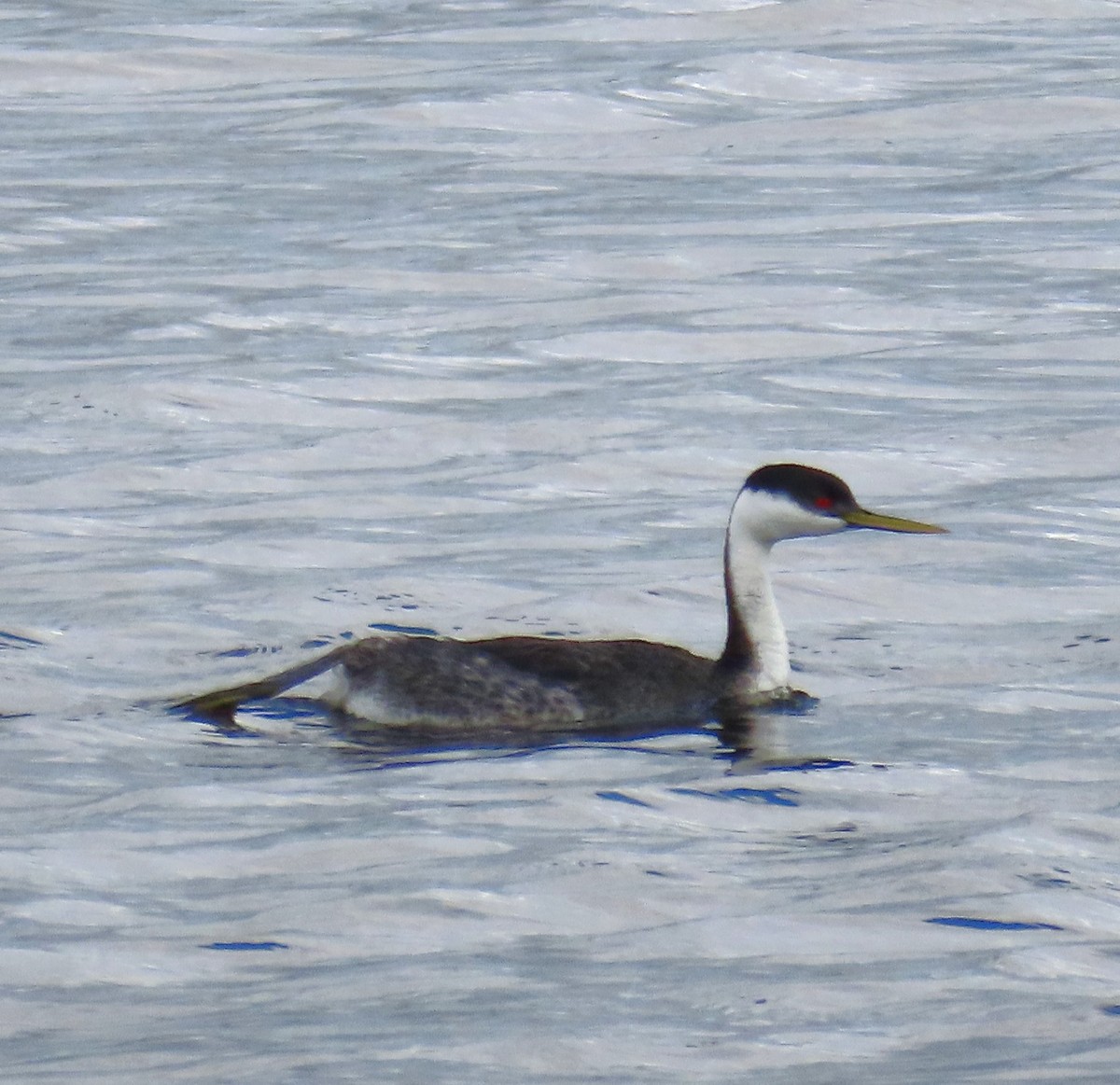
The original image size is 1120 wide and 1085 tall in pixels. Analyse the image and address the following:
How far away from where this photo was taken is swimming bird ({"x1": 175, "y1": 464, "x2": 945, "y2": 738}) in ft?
31.4

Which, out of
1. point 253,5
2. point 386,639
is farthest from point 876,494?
point 253,5

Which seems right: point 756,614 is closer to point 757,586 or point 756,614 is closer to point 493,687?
point 757,586

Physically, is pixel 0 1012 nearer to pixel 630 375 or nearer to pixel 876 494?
pixel 876 494

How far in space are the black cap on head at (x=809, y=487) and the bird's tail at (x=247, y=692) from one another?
1667mm

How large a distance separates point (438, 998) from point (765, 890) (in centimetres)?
118

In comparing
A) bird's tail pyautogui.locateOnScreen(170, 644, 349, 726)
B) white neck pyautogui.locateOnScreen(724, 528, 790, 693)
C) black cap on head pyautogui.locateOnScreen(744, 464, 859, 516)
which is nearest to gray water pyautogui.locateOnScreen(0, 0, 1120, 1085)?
bird's tail pyautogui.locateOnScreen(170, 644, 349, 726)

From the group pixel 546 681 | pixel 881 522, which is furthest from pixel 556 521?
pixel 546 681

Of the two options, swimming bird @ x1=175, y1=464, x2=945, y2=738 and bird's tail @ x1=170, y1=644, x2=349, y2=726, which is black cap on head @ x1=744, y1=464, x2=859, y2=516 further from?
bird's tail @ x1=170, y1=644, x2=349, y2=726

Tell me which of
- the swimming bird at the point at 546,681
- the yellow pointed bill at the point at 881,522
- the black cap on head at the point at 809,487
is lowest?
the swimming bird at the point at 546,681

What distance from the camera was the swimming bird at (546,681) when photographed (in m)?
9.57

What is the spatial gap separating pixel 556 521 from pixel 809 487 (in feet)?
7.94

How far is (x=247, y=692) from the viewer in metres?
9.64

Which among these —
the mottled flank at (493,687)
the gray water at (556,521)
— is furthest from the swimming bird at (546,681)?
the gray water at (556,521)

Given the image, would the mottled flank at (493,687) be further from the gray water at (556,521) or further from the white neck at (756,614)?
the white neck at (756,614)
